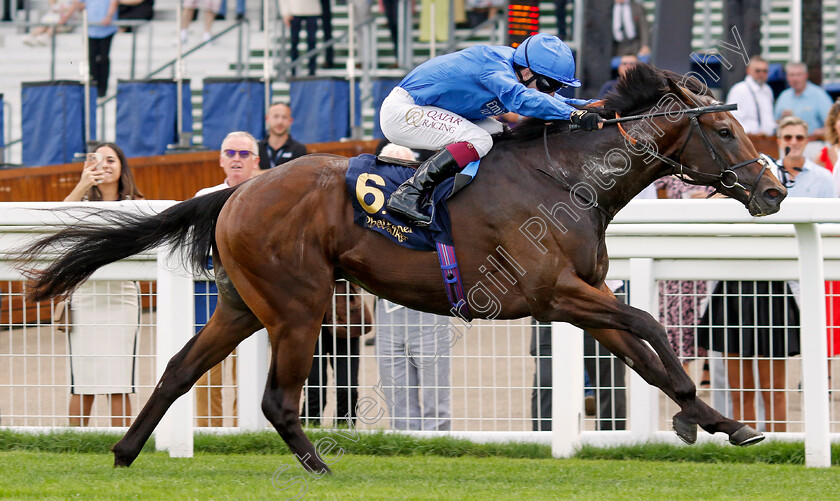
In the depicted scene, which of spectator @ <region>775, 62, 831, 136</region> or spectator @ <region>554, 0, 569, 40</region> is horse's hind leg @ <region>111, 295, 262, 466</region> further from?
spectator @ <region>554, 0, 569, 40</region>

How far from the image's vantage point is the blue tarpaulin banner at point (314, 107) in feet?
38.4

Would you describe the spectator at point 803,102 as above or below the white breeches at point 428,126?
above

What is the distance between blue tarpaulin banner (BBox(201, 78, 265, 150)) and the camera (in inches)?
456

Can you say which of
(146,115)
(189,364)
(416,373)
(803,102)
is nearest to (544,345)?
(416,373)

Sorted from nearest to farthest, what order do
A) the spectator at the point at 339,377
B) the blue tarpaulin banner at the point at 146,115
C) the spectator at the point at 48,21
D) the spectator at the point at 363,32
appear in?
1. the spectator at the point at 339,377
2. the blue tarpaulin banner at the point at 146,115
3. the spectator at the point at 363,32
4. the spectator at the point at 48,21

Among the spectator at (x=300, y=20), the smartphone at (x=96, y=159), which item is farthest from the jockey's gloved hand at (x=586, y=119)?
the spectator at (x=300, y=20)

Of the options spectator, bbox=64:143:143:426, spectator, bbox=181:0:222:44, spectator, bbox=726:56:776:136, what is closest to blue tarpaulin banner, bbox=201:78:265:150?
spectator, bbox=181:0:222:44

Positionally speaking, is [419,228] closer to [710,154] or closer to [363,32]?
[710,154]

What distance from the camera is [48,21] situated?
14.5 m

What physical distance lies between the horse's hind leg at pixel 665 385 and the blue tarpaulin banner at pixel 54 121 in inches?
304

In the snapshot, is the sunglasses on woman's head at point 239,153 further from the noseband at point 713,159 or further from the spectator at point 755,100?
the spectator at point 755,100

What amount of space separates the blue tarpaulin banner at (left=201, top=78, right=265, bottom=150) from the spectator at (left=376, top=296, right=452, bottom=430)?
6374 millimetres

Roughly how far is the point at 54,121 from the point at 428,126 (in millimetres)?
7350

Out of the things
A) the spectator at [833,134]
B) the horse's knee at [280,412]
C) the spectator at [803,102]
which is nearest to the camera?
the horse's knee at [280,412]
